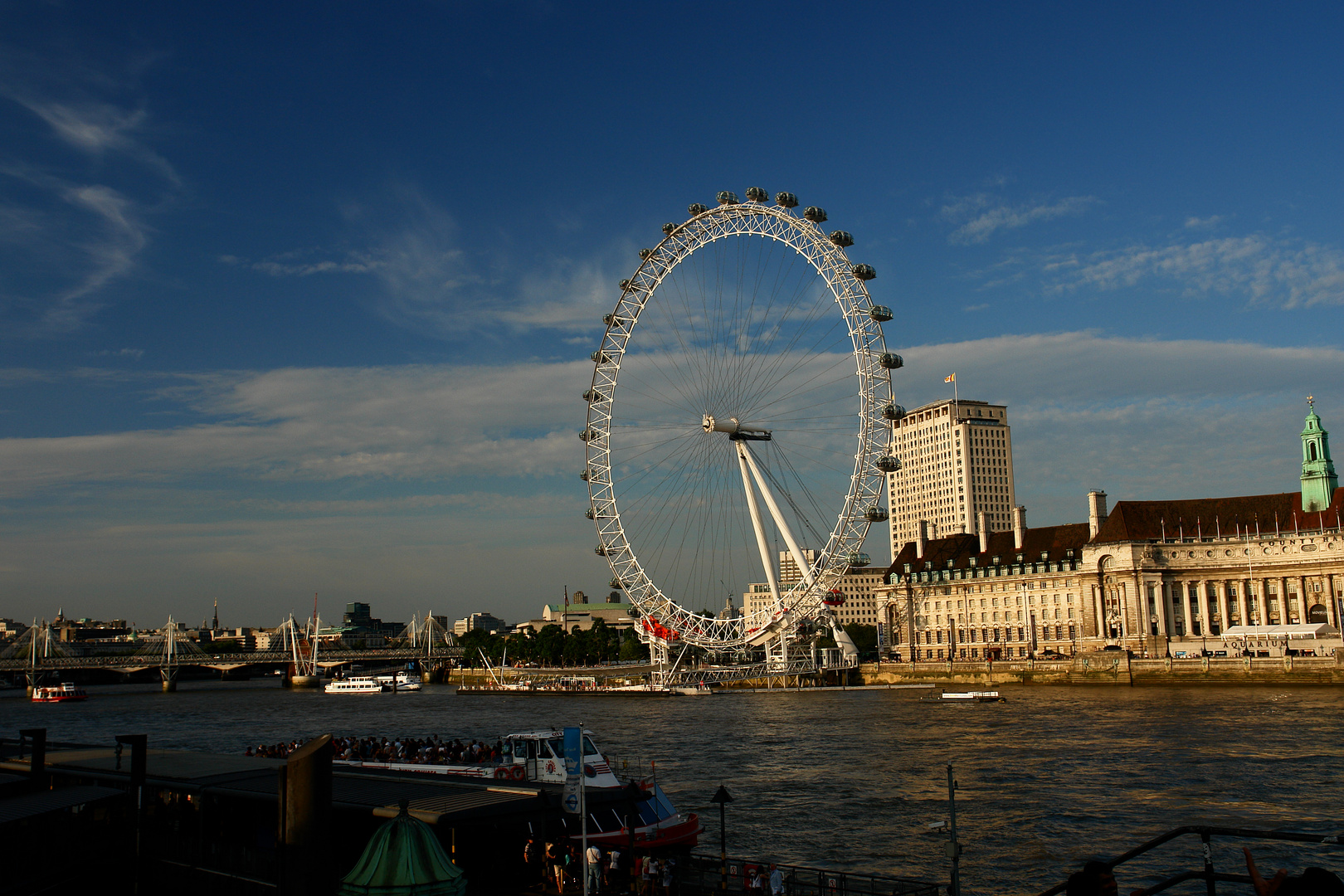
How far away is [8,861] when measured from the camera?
19188 mm

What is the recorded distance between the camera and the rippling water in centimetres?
2972

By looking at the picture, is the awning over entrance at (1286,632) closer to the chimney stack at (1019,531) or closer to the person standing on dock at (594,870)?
the chimney stack at (1019,531)

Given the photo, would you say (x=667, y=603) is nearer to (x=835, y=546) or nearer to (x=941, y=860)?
(x=835, y=546)

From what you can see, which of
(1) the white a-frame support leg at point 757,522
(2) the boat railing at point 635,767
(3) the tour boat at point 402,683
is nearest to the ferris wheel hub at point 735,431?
(1) the white a-frame support leg at point 757,522

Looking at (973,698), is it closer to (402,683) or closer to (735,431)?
(735,431)

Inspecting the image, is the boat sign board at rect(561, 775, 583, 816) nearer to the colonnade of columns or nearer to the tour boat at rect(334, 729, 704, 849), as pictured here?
the tour boat at rect(334, 729, 704, 849)

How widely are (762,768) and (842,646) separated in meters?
74.9

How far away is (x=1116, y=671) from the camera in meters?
97.1

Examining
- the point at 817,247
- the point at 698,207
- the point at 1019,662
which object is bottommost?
the point at 1019,662

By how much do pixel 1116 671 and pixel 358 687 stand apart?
309 feet

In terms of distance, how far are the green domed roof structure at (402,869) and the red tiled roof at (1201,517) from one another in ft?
388

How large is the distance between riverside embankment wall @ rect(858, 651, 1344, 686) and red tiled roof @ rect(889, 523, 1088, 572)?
74.3 feet

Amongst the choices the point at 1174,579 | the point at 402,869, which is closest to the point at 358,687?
the point at 1174,579

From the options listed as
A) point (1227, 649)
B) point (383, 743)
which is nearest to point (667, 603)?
point (1227, 649)
